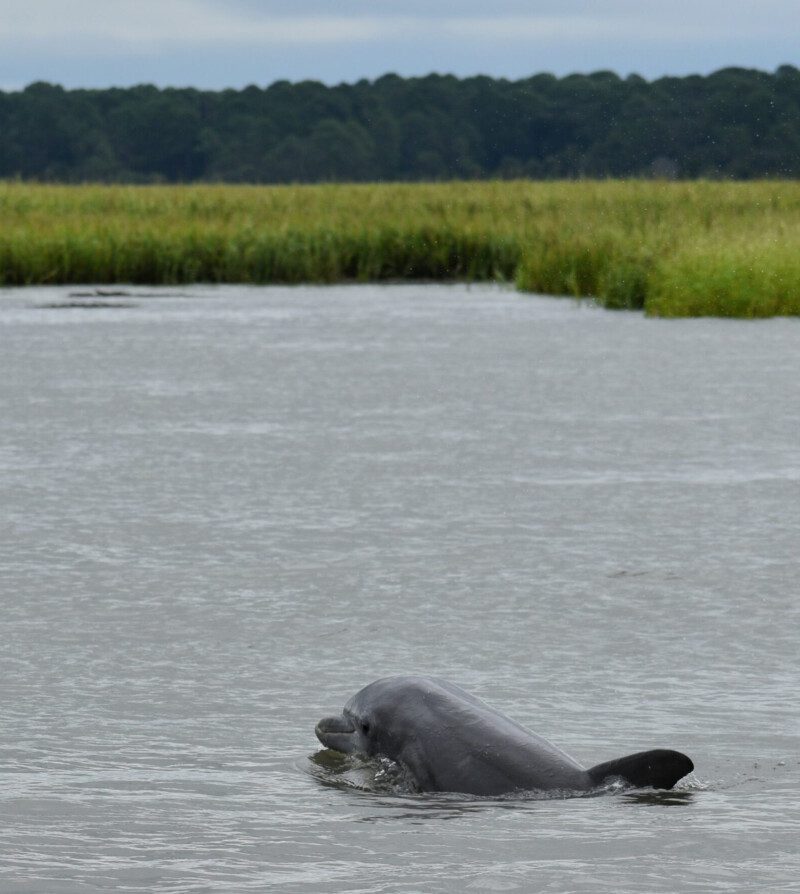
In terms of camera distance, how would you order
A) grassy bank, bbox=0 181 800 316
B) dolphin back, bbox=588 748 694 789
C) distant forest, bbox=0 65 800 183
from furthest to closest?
distant forest, bbox=0 65 800 183 → grassy bank, bbox=0 181 800 316 → dolphin back, bbox=588 748 694 789

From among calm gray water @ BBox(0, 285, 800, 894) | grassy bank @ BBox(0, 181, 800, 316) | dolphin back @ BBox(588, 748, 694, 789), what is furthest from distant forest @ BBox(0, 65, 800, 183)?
dolphin back @ BBox(588, 748, 694, 789)

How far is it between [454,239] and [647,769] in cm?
2606

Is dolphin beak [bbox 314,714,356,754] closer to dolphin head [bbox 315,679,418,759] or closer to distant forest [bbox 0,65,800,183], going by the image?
dolphin head [bbox 315,679,418,759]

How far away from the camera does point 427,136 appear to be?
84.9 m

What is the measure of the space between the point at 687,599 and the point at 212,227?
2375 cm

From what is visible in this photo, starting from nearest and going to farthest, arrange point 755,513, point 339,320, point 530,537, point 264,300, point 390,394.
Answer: point 530,537 < point 755,513 < point 390,394 < point 339,320 < point 264,300

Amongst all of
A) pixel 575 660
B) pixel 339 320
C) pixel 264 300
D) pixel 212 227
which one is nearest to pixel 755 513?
pixel 575 660

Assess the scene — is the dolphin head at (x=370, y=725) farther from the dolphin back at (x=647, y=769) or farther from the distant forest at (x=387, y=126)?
the distant forest at (x=387, y=126)

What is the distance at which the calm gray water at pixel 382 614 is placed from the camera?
4.04 meters

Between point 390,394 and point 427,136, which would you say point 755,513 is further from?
point 427,136

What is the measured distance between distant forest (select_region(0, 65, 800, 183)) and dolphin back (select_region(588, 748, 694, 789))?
70.3m

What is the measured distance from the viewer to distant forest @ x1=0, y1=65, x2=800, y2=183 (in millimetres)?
76750

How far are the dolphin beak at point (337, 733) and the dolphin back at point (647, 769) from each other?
69 centimetres

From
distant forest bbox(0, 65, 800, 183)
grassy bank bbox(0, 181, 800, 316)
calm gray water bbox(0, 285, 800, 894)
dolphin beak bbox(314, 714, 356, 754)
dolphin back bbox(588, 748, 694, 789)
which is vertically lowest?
calm gray water bbox(0, 285, 800, 894)
